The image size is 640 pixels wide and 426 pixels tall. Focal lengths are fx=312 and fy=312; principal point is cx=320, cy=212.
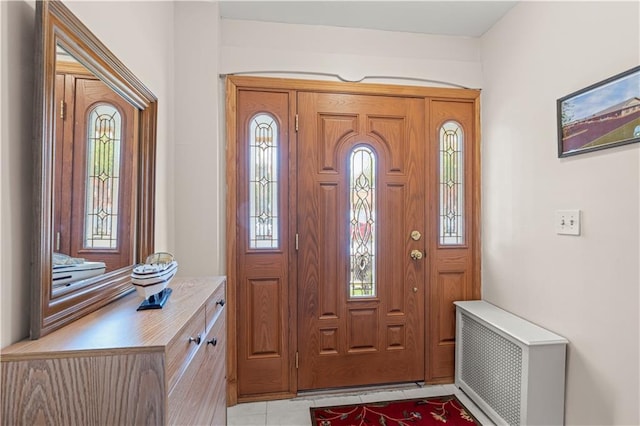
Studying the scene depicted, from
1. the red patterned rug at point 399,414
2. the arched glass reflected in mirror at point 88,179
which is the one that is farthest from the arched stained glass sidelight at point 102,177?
the red patterned rug at point 399,414

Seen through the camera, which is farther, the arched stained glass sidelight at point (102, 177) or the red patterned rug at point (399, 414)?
the red patterned rug at point (399, 414)

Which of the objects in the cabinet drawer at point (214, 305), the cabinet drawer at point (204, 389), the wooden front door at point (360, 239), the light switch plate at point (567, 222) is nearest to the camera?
the cabinet drawer at point (204, 389)

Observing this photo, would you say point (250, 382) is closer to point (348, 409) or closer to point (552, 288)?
point (348, 409)

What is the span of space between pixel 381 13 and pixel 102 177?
1.89 metres

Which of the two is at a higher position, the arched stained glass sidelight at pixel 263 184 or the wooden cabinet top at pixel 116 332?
the arched stained glass sidelight at pixel 263 184

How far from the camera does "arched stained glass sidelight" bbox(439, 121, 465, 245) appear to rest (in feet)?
7.57

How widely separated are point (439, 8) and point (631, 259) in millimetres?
1728

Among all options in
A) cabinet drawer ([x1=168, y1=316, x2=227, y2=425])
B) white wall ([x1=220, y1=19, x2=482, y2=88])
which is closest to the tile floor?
cabinet drawer ([x1=168, y1=316, x2=227, y2=425])

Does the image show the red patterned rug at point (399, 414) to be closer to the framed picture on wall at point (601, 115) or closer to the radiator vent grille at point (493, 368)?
the radiator vent grille at point (493, 368)

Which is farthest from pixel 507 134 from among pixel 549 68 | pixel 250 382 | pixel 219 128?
pixel 250 382

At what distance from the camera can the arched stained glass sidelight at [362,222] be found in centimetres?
221

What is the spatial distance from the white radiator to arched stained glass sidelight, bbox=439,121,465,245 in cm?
53

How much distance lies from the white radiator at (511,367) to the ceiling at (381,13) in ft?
6.41

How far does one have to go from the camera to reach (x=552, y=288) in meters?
1.71
